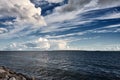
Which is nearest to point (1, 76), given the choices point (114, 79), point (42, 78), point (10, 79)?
point (10, 79)

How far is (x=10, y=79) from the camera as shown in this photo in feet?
89.1

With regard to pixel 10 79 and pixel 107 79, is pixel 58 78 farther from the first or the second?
pixel 10 79

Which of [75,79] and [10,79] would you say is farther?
[75,79]

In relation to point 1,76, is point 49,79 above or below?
below

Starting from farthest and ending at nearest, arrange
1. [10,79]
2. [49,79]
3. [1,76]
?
[49,79] → [1,76] → [10,79]

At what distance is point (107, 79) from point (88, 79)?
5.47 m

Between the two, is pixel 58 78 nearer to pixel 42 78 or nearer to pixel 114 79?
pixel 42 78

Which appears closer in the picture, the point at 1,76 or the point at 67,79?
the point at 1,76

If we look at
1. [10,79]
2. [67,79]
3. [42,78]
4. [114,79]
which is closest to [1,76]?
[10,79]

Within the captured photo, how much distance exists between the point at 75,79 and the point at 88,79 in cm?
363

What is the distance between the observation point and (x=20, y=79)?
102 ft

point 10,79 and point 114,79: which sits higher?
point 10,79

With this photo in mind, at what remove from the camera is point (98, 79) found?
42.3 metres

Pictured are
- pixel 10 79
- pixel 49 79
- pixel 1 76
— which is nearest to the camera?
pixel 10 79
